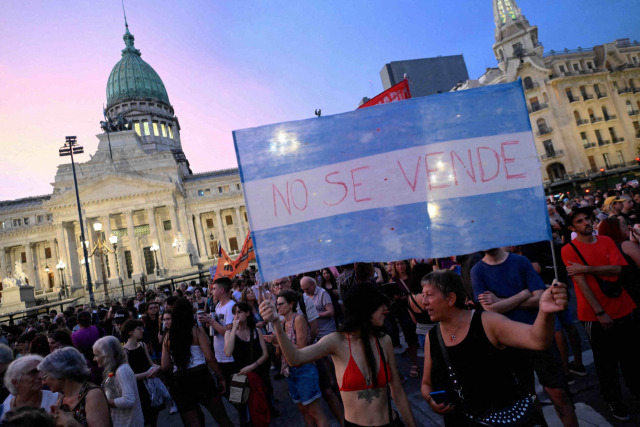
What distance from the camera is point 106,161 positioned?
48.7 metres

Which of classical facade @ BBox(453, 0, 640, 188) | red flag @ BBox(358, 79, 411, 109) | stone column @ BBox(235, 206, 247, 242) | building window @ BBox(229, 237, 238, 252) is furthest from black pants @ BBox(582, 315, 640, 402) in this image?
building window @ BBox(229, 237, 238, 252)

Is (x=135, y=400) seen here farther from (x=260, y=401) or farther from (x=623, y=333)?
(x=623, y=333)

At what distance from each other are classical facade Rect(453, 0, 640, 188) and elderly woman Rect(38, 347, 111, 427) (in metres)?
44.8

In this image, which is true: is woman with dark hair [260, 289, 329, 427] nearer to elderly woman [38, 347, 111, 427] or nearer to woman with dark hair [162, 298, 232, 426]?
woman with dark hair [162, 298, 232, 426]

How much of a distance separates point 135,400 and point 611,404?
4519mm

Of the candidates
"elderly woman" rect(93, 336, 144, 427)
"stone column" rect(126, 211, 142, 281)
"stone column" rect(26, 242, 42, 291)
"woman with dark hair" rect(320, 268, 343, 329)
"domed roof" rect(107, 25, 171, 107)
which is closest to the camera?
"elderly woman" rect(93, 336, 144, 427)

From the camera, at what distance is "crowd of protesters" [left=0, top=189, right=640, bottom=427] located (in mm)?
2156

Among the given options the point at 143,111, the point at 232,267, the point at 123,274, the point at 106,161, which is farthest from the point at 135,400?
the point at 143,111

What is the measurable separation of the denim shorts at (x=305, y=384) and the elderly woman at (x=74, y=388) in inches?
68.8

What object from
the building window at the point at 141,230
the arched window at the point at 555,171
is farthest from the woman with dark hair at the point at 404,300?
the building window at the point at 141,230

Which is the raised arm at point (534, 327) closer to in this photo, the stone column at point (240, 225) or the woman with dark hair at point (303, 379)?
the woman with dark hair at point (303, 379)

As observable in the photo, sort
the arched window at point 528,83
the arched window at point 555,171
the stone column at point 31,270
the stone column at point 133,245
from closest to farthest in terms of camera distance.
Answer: the arched window at point 555,171, the arched window at point 528,83, the stone column at point 133,245, the stone column at point 31,270

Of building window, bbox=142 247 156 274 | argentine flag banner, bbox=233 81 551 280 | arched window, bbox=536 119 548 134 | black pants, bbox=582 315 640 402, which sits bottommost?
black pants, bbox=582 315 640 402

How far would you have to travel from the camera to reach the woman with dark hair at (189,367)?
4.32m
